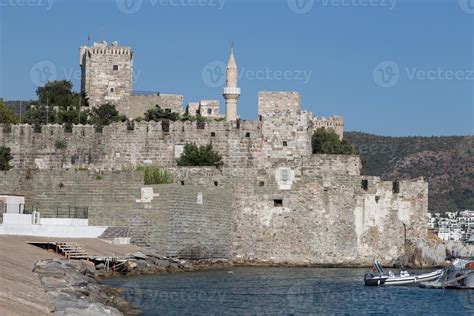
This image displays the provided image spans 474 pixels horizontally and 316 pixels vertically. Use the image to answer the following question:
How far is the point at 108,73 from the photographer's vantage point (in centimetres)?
5234

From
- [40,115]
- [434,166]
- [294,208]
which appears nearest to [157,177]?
[294,208]

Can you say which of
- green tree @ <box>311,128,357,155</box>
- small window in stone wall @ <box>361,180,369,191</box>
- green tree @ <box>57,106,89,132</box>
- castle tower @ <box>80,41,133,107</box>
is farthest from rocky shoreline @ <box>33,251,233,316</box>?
green tree @ <box>311,128,357,155</box>

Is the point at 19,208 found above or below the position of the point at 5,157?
below

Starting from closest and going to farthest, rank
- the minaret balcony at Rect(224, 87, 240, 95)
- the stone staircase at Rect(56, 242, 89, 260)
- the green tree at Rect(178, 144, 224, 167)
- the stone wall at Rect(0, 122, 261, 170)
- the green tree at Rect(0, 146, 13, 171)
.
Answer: the stone staircase at Rect(56, 242, 89, 260), the green tree at Rect(178, 144, 224, 167), the green tree at Rect(0, 146, 13, 171), the stone wall at Rect(0, 122, 261, 170), the minaret balcony at Rect(224, 87, 240, 95)

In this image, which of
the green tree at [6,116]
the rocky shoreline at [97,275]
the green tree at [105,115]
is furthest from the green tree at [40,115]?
the rocky shoreline at [97,275]

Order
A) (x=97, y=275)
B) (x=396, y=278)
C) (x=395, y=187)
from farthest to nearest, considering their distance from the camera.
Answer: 1. (x=395, y=187)
2. (x=396, y=278)
3. (x=97, y=275)

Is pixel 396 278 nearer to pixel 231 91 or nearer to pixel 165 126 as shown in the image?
pixel 165 126

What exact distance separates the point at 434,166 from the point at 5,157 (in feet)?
187

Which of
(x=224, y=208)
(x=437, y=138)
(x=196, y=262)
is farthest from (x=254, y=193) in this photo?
(x=437, y=138)

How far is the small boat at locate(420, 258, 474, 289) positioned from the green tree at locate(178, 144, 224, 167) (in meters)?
12.0

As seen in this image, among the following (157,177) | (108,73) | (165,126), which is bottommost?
(157,177)

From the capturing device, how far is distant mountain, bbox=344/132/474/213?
93.2 m

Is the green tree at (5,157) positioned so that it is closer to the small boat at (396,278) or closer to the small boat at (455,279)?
the small boat at (396,278)

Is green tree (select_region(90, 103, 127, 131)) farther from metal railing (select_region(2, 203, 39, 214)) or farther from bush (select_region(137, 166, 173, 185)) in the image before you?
metal railing (select_region(2, 203, 39, 214))
